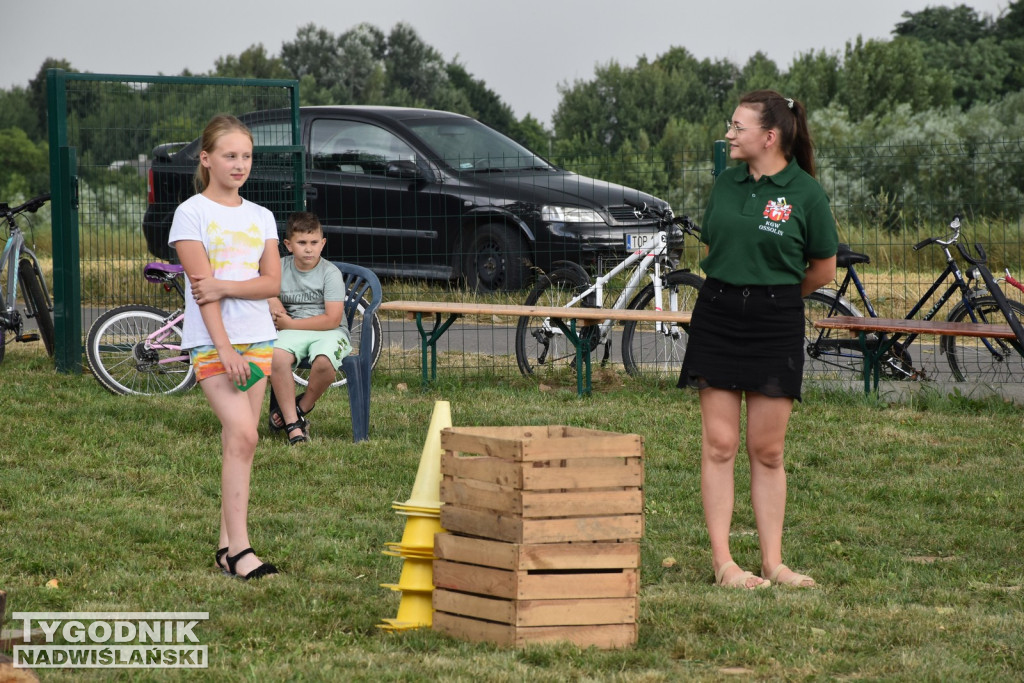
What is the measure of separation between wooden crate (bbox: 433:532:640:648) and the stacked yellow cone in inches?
5.8

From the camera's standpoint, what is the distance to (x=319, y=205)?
39.7 ft

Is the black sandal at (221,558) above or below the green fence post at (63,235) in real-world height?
below

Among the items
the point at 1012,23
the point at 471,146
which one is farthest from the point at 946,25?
the point at 471,146

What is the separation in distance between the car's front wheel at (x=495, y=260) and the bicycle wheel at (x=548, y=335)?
0.65 m

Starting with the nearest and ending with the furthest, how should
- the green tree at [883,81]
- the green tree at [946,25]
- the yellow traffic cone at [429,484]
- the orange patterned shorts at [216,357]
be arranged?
1. the yellow traffic cone at [429,484]
2. the orange patterned shorts at [216,357]
3. the green tree at [883,81]
4. the green tree at [946,25]

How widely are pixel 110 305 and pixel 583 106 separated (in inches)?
2526

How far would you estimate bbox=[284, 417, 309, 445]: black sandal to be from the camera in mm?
7262

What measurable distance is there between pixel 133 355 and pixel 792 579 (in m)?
5.31

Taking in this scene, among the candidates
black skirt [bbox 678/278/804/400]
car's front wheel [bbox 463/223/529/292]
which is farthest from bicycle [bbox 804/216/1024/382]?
black skirt [bbox 678/278/804/400]

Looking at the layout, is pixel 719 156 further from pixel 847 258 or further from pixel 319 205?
pixel 319 205

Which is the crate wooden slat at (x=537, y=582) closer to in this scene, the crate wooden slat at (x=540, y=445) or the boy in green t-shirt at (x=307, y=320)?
the crate wooden slat at (x=540, y=445)

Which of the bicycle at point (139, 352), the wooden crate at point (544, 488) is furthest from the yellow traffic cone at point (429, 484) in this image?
the bicycle at point (139, 352)

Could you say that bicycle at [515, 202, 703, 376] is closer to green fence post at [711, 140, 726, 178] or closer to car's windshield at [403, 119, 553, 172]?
green fence post at [711, 140, 726, 178]

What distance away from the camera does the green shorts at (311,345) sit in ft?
24.5
